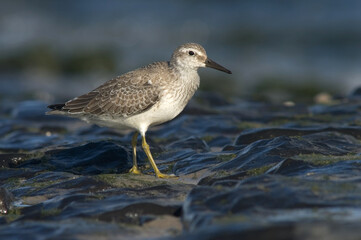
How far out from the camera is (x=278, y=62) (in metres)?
23.5

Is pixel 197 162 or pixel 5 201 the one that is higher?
pixel 197 162

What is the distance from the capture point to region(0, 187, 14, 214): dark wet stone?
22.7 ft

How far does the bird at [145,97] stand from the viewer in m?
8.98

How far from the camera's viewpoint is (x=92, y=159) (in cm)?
946

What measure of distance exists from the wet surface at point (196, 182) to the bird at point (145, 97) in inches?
24.0

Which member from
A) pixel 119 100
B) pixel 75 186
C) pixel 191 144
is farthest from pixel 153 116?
pixel 75 186

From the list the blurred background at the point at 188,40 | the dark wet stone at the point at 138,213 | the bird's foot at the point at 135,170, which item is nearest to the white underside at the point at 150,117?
the bird's foot at the point at 135,170

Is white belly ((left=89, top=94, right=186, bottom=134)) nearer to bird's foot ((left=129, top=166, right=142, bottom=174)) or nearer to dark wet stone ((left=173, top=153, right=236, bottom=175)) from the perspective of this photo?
bird's foot ((left=129, top=166, right=142, bottom=174))

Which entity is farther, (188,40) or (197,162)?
(188,40)

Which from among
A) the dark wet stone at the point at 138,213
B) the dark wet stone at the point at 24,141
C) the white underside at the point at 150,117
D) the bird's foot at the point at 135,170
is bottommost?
the dark wet stone at the point at 24,141

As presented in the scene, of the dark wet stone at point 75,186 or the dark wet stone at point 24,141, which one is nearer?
the dark wet stone at point 75,186

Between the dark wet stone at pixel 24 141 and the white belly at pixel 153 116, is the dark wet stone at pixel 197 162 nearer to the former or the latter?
the white belly at pixel 153 116

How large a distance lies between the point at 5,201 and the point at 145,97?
113 inches

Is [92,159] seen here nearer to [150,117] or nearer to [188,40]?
[150,117]
